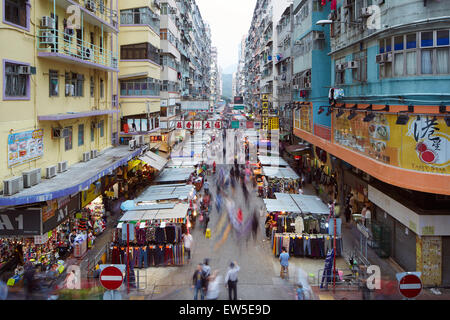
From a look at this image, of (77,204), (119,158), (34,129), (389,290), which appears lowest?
(389,290)

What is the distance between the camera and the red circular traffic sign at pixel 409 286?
9117mm

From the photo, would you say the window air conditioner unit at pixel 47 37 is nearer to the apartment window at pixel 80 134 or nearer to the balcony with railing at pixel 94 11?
the balcony with railing at pixel 94 11

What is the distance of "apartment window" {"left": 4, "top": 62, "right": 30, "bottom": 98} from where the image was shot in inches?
521

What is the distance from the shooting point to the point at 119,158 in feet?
70.6

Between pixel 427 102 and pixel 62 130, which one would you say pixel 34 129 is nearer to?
pixel 62 130

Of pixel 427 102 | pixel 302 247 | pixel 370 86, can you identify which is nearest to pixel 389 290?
pixel 302 247

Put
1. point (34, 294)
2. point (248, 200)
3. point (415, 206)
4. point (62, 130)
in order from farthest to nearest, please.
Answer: point (248, 200) < point (62, 130) < point (415, 206) < point (34, 294)

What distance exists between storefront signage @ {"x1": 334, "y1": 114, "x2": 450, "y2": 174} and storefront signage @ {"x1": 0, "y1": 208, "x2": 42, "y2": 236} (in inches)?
530

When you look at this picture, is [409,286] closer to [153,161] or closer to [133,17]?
[153,161]

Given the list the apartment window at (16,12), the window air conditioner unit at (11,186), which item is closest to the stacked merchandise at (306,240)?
the window air conditioner unit at (11,186)

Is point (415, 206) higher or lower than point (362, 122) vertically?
lower

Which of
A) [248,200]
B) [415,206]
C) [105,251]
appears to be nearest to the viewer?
[415,206]

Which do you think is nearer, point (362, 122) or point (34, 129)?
point (34, 129)

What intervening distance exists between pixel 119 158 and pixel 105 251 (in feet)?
22.8
